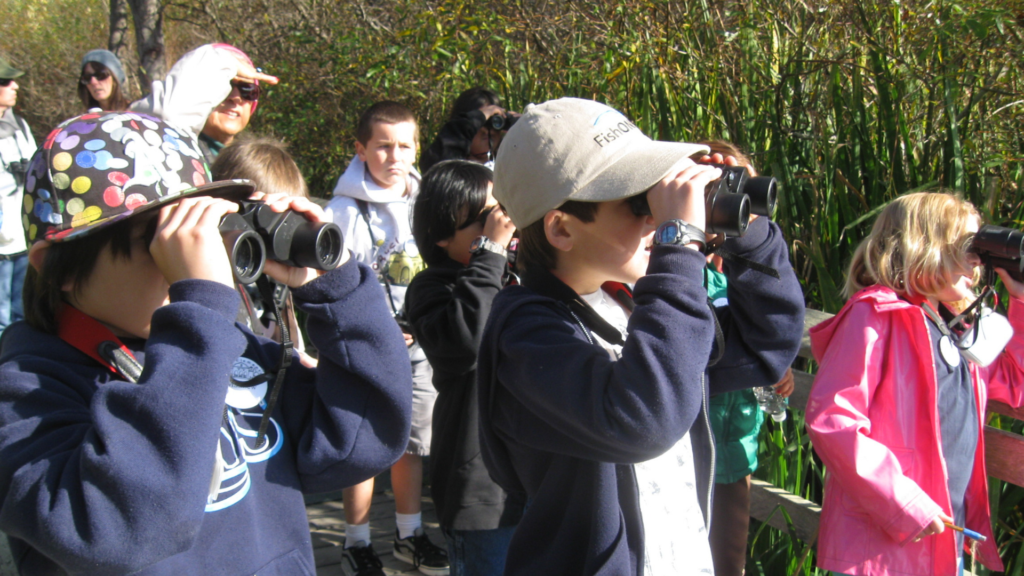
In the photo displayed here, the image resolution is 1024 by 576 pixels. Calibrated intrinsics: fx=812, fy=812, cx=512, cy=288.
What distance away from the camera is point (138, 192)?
1321 mm

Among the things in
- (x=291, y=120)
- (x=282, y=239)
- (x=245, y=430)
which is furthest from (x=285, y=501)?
(x=291, y=120)

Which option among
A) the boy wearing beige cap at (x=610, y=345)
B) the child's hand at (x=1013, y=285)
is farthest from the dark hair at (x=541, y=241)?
the child's hand at (x=1013, y=285)

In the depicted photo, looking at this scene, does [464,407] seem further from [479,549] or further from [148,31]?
[148,31]

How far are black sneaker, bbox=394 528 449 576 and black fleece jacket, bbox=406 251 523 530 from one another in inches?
36.0

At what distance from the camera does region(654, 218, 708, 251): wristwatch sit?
4.56 ft

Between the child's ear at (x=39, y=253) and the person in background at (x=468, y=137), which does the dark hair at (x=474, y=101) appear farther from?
the child's ear at (x=39, y=253)

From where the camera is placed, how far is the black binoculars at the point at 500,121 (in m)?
3.81

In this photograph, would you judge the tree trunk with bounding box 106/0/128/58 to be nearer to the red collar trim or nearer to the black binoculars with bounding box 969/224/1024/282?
the red collar trim

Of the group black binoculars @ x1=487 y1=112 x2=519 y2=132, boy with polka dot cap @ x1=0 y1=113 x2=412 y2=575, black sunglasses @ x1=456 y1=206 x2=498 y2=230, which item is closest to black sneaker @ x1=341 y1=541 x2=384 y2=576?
black sunglasses @ x1=456 y1=206 x2=498 y2=230

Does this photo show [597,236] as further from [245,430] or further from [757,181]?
[245,430]

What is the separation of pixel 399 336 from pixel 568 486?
0.43m

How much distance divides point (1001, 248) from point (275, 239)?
1.81 meters

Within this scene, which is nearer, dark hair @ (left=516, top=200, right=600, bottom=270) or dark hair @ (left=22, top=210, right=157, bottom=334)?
dark hair @ (left=22, top=210, right=157, bottom=334)

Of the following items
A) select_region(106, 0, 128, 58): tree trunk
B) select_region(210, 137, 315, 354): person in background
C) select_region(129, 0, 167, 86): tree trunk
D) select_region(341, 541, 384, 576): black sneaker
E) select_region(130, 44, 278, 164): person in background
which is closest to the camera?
select_region(210, 137, 315, 354): person in background
